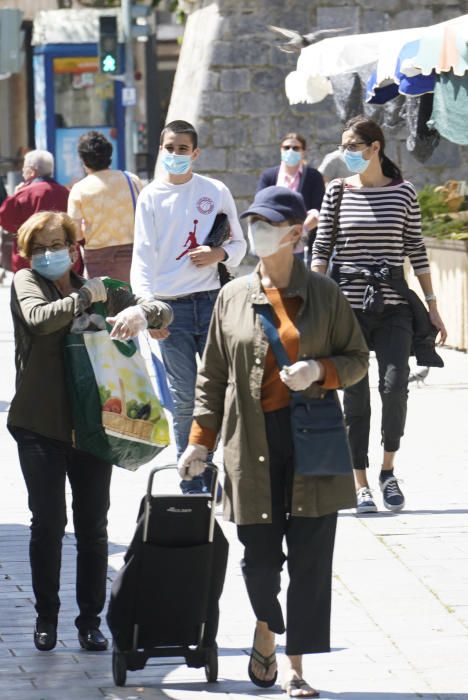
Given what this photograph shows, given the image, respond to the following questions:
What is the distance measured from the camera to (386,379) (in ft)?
26.7

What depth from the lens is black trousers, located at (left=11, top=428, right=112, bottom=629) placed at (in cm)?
582

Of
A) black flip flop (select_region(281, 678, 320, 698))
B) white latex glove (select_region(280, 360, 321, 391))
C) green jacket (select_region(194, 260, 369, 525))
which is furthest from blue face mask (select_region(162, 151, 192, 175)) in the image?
black flip flop (select_region(281, 678, 320, 698))

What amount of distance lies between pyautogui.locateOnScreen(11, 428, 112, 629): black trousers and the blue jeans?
1961 millimetres

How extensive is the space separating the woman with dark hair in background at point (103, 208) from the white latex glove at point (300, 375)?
18.8ft

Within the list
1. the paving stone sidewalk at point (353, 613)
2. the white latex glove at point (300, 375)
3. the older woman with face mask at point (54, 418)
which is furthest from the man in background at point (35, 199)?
the white latex glove at point (300, 375)

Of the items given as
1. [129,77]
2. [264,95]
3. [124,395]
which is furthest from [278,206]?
[129,77]

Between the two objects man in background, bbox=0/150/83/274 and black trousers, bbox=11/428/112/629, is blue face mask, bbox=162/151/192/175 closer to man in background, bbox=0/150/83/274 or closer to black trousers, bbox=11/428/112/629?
black trousers, bbox=11/428/112/629

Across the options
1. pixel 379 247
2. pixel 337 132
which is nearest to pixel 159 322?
pixel 379 247

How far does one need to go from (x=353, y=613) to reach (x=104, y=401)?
4.32 feet

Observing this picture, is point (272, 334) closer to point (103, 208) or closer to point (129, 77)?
point (103, 208)

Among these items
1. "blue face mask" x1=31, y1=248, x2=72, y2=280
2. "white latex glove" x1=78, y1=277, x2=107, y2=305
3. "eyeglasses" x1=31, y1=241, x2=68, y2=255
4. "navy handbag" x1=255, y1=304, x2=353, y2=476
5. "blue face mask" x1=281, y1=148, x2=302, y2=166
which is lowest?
"blue face mask" x1=281, y1=148, x2=302, y2=166

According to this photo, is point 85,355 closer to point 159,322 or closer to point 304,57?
point 159,322

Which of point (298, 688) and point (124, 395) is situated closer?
point (298, 688)

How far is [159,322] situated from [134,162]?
20978 mm
